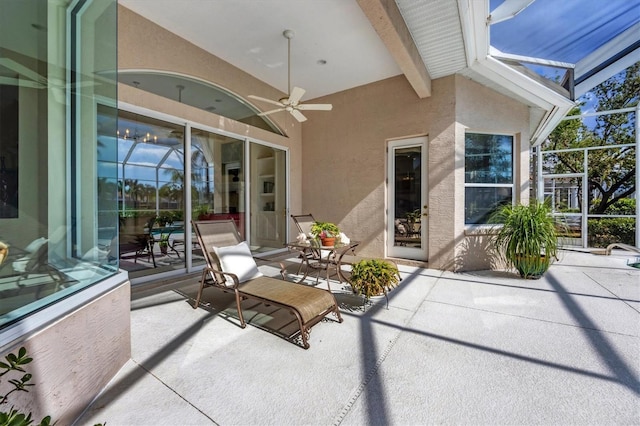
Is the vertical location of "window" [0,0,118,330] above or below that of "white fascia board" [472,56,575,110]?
below

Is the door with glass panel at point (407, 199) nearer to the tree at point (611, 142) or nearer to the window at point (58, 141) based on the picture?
the window at point (58, 141)

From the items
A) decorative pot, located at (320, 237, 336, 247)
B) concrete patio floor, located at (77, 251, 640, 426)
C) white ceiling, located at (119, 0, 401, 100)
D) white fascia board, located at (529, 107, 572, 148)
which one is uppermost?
white ceiling, located at (119, 0, 401, 100)

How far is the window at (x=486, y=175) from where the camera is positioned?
5494 millimetres

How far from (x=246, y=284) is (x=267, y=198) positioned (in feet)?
11.6

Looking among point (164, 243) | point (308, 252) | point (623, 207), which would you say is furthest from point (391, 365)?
point (623, 207)

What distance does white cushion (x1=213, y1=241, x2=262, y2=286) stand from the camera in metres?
3.42

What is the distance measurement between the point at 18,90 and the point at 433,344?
406 cm

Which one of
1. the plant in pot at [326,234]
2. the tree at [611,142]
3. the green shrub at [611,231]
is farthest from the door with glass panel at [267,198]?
the tree at [611,142]

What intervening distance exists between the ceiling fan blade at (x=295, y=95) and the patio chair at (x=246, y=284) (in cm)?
215

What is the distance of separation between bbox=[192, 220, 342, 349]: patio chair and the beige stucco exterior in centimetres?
226

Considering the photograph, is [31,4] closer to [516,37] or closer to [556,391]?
[556,391]

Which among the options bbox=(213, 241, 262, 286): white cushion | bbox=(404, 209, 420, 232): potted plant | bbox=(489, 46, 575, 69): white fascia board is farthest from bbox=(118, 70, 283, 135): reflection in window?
bbox=(489, 46, 575, 69): white fascia board

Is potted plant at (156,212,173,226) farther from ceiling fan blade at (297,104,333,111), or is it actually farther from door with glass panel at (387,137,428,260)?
door with glass panel at (387,137,428,260)

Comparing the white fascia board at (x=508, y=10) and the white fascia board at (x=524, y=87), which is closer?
the white fascia board at (x=508, y=10)
